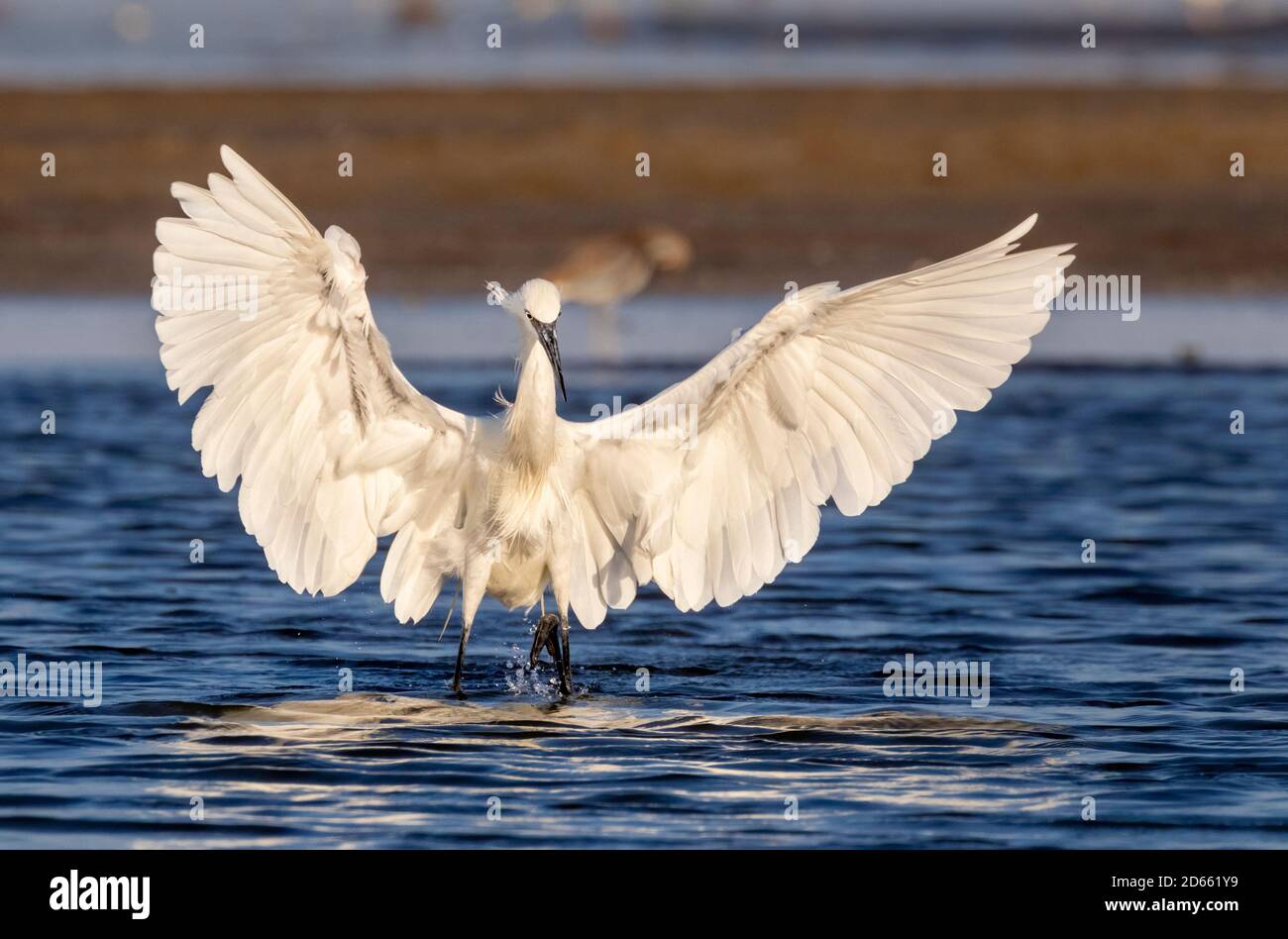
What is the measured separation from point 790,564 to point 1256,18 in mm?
38310

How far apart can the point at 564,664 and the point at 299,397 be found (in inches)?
69.3

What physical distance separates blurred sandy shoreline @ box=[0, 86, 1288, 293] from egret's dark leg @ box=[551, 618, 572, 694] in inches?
486

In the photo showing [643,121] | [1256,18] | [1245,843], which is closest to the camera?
[1245,843]

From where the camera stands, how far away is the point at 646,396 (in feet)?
53.1

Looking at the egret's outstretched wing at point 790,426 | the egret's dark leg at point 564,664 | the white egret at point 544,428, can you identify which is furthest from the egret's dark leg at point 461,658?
the egret's outstretched wing at point 790,426

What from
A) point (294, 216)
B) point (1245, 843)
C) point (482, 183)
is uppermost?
point (482, 183)

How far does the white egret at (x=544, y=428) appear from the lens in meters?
7.80

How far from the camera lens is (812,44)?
42.7 m

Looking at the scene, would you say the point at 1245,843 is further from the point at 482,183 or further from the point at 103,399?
the point at 482,183

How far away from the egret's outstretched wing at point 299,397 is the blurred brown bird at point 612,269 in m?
9.54

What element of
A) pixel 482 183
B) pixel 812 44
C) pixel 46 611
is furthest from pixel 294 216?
pixel 812 44

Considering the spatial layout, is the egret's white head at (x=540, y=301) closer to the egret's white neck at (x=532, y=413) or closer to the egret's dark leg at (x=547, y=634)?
the egret's white neck at (x=532, y=413)

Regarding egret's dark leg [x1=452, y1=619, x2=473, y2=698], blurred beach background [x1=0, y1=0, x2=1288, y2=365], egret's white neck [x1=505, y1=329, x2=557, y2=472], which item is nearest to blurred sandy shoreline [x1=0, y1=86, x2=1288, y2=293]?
blurred beach background [x1=0, y1=0, x2=1288, y2=365]

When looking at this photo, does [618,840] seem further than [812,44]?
No
